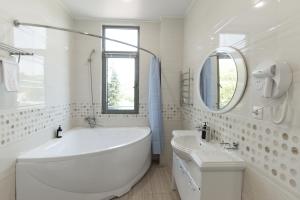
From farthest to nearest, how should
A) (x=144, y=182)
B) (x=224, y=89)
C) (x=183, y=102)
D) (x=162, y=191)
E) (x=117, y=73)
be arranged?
(x=117, y=73)
(x=183, y=102)
(x=144, y=182)
(x=162, y=191)
(x=224, y=89)

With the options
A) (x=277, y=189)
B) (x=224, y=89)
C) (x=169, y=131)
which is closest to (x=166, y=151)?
(x=169, y=131)

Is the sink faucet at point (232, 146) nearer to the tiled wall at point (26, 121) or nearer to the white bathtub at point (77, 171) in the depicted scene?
the white bathtub at point (77, 171)

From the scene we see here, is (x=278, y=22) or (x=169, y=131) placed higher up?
(x=278, y=22)

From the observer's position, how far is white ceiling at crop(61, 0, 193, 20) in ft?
9.21

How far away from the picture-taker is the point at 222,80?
187 cm

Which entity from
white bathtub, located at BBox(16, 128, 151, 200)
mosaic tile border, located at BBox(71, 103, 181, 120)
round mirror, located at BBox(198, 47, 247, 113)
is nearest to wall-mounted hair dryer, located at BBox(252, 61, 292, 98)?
round mirror, located at BBox(198, 47, 247, 113)

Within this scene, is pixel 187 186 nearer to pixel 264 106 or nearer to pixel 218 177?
pixel 218 177

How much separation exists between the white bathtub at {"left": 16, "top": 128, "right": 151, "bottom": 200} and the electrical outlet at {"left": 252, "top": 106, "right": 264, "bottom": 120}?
1.58 m

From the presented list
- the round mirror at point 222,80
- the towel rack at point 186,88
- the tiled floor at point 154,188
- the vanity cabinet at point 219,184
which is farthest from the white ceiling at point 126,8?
the tiled floor at point 154,188

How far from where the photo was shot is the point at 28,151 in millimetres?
2074

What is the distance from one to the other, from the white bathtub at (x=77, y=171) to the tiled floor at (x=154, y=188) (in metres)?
0.09

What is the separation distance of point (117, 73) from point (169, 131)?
4.53ft

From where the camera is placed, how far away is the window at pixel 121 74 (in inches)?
139

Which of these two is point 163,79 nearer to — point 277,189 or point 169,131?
point 169,131
